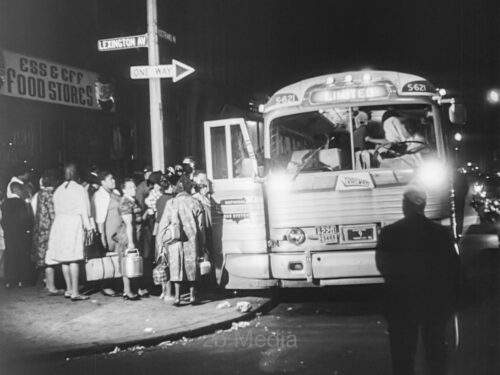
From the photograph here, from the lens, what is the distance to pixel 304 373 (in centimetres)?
582

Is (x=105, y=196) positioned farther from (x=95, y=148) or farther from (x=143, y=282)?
(x=95, y=148)

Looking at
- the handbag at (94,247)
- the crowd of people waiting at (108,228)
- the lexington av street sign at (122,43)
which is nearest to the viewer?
the crowd of people waiting at (108,228)

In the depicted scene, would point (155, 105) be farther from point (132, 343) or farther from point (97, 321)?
point (132, 343)

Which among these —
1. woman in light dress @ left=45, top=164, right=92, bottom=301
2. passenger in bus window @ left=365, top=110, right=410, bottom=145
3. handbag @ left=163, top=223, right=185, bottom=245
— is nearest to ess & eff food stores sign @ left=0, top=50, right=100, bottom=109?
woman in light dress @ left=45, top=164, right=92, bottom=301

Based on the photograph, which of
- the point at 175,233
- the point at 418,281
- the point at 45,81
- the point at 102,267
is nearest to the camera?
the point at 418,281

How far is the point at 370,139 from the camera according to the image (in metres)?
8.50

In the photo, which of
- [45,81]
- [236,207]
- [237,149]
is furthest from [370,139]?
[45,81]

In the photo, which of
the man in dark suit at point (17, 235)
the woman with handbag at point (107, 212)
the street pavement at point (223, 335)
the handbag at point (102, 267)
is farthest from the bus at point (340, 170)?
the man in dark suit at point (17, 235)

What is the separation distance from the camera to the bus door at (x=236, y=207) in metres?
8.96

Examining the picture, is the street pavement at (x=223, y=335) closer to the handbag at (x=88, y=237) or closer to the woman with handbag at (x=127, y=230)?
the woman with handbag at (x=127, y=230)

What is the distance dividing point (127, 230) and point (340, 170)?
3.36 m

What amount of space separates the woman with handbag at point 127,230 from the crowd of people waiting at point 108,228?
0.05 feet

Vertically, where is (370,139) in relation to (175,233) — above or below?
above

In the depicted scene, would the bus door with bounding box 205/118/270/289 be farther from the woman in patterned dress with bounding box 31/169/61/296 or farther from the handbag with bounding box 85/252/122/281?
the woman in patterned dress with bounding box 31/169/61/296
